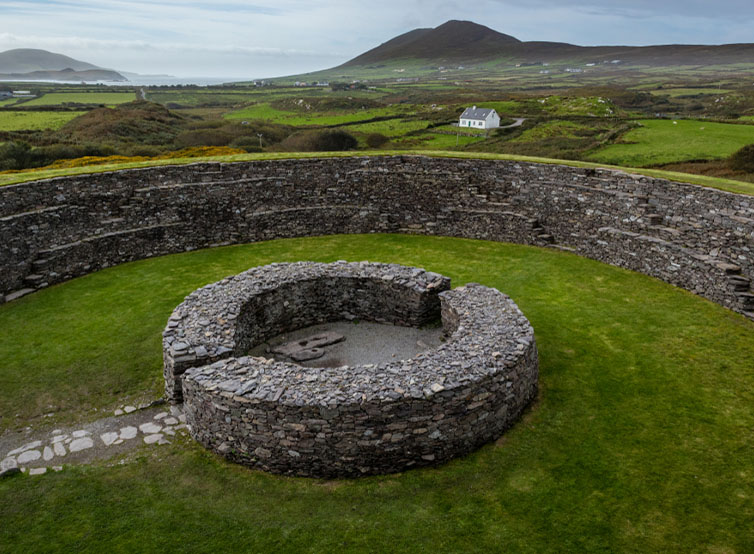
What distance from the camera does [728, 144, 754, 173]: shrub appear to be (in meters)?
24.7

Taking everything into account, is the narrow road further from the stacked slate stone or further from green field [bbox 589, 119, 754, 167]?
the stacked slate stone

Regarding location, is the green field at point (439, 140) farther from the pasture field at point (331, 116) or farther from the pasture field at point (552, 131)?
the pasture field at point (331, 116)

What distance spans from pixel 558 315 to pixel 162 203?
17342 millimetres

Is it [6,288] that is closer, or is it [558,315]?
[558,315]

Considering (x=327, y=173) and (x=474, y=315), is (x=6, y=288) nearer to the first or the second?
(x=327, y=173)

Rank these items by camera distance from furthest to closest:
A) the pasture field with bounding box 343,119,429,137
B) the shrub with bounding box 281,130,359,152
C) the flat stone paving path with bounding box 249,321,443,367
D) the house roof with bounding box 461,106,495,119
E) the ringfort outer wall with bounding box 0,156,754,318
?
the house roof with bounding box 461,106,495,119 → the pasture field with bounding box 343,119,429,137 → the shrub with bounding box 281,130,359,152 → the ringfort outer wall with bounding box 0,156,754,318 → the flat stone paving path with bounding box 249,321,443,367

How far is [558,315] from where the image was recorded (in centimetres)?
1562

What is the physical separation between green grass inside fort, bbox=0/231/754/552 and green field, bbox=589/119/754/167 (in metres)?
16.0

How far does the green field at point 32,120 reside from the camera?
46272mm

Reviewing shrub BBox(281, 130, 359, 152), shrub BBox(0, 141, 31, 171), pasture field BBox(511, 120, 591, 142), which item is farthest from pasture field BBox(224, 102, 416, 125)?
shrub BBox(0, 141, 31, 171)

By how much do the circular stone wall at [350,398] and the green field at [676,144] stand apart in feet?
70.9

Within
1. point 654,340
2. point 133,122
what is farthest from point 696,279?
point 133,122

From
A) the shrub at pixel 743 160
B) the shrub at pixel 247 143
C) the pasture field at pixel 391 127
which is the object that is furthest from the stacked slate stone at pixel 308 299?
the pasture field at pixel 391 127

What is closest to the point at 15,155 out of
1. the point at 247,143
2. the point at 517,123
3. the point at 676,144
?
the point at 247,143
